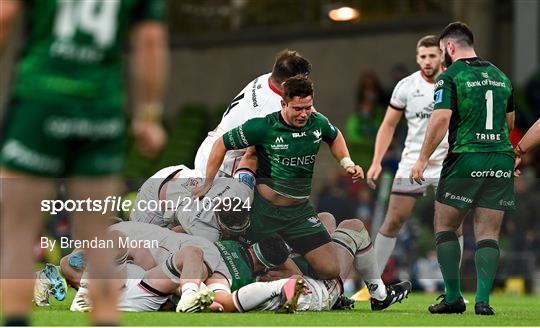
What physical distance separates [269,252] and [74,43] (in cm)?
421

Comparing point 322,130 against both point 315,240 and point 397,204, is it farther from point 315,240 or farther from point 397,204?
point 397,204

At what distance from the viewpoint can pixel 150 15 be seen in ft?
17.8

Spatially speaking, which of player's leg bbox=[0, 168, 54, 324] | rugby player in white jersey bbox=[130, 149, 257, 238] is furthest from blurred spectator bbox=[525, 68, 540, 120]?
player's leg bbox=[0, 168, 54, 324]

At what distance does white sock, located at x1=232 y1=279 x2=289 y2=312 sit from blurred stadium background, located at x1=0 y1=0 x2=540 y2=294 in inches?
234

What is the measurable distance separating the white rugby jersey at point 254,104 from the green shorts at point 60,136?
4.41m

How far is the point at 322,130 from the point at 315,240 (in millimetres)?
763

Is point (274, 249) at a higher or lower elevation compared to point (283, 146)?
lower

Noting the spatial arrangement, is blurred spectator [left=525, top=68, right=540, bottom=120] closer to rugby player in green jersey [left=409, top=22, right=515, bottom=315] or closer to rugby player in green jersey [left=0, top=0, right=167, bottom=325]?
rugby player in green jersey [left=409, top=22, right=515, bottom=315]

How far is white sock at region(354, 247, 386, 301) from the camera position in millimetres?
9664

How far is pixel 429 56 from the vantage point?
11.0 metres

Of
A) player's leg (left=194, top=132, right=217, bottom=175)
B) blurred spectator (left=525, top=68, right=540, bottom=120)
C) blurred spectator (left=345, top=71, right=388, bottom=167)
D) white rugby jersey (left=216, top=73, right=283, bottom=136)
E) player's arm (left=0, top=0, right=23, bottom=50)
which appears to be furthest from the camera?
blurred spectator (left=525, top=68, right=540, bottom=120)

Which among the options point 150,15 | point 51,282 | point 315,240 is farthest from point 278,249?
point 150,15

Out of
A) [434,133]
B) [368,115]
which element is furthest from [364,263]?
[368,115]

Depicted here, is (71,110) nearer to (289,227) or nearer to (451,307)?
(289,227)
